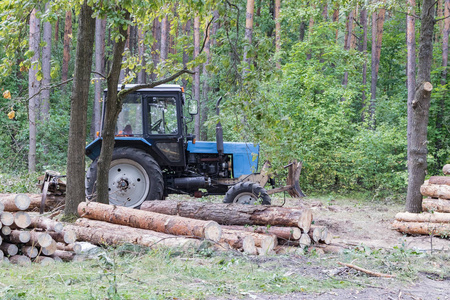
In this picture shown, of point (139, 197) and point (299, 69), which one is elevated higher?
point (299, 69)

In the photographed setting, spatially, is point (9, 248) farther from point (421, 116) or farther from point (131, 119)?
point (421, 116)

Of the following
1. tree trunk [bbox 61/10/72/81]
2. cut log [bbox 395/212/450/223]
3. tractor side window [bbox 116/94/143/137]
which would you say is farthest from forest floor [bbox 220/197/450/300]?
tree trunk [bbox 61/10/72/81]

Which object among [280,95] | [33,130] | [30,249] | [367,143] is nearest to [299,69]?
[280,95]

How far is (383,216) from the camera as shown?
10719 mm

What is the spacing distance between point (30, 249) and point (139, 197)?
4.06 metres

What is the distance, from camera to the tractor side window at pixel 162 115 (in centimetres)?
984

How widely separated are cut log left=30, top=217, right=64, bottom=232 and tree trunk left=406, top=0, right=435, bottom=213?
6840 millimetres

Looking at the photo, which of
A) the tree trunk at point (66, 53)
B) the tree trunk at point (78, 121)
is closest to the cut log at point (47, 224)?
the tree trunk at point (78, 121)

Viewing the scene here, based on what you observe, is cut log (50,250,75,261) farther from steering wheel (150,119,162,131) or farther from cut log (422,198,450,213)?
cut log (422,198,450,213)

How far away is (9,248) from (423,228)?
6810mm

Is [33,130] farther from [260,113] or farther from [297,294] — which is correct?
[297,294]

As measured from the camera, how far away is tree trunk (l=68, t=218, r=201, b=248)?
605 centimetres

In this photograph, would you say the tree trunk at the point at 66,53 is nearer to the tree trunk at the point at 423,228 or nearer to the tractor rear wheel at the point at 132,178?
the tractor rear wheel at the point at 132,178

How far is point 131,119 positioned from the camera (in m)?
9.92
